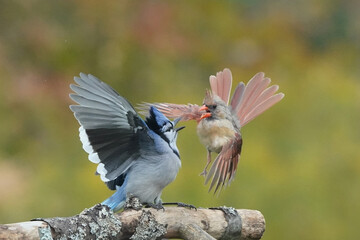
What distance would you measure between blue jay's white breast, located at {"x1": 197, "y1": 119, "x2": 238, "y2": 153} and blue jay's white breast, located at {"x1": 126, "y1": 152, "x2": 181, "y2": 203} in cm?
39

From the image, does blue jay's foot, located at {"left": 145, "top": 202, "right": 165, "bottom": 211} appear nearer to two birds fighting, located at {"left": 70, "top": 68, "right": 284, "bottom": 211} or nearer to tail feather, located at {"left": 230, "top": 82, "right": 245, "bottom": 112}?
two birds fighting, located at {"left": 70, "top": 68, "right": 284, "bottom": 211}

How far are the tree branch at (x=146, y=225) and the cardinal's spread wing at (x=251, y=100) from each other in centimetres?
57

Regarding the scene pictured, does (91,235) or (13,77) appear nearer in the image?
(91,235)

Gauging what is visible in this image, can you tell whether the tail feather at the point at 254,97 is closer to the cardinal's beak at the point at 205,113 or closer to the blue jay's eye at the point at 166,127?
the cardinal's beak at the point at 205,113

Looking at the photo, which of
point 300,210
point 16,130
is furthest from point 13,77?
point 300,210

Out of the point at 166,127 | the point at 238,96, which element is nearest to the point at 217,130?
the point at 238,96

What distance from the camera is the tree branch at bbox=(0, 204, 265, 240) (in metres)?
2.66

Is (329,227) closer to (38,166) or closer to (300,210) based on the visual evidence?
(300,210)

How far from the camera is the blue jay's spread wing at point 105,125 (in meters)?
3.01

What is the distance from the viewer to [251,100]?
151 inches

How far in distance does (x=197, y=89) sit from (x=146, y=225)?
4.11 meters

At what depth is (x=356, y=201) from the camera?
19.3 ft

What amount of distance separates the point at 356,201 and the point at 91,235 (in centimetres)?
335

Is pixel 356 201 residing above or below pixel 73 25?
below
